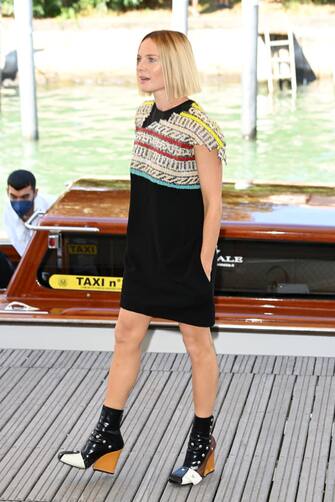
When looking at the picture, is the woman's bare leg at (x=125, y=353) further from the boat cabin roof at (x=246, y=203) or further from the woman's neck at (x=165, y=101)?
the boat cabin roof at (x=246, y=203)

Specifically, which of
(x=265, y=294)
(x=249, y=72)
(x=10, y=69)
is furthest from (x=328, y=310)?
(x=10, y=69)

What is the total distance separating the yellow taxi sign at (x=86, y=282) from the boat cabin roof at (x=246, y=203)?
0.34 m

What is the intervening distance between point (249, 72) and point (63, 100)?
10884mm

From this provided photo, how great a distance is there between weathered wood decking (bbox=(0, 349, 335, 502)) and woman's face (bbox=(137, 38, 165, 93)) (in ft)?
5.41

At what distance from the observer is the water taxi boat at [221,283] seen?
6512 millimetres

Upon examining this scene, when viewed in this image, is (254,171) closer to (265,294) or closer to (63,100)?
(63,100)

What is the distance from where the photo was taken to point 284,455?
17.1 feet

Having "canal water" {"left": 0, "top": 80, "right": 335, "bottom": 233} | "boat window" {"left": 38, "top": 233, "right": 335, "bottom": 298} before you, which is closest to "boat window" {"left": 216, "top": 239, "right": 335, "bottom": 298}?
"boat window" {"left": 38, "top": 233, "right": 335, "bottom": 298}

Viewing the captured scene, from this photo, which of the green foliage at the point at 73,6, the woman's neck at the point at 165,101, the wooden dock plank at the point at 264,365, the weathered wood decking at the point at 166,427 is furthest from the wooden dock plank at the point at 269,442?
the green foliage at the point at 73,6

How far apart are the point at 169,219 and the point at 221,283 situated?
2.21 m

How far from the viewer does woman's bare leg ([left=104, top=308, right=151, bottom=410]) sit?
184 inches

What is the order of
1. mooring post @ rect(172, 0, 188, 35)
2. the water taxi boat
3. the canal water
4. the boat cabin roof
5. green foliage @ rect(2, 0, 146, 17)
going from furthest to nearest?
green foliage @ rect(2, 0, 146, 17) < the canal water < mooring post @ rect(172, 0, 188, 35) < the boat cabin roof < the water taxi boat

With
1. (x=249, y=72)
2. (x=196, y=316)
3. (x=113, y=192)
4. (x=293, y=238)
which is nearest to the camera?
(x=196, y=316)

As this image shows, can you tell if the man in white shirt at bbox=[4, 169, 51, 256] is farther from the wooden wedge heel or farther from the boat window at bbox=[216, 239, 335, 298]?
the wooden wedge heel
